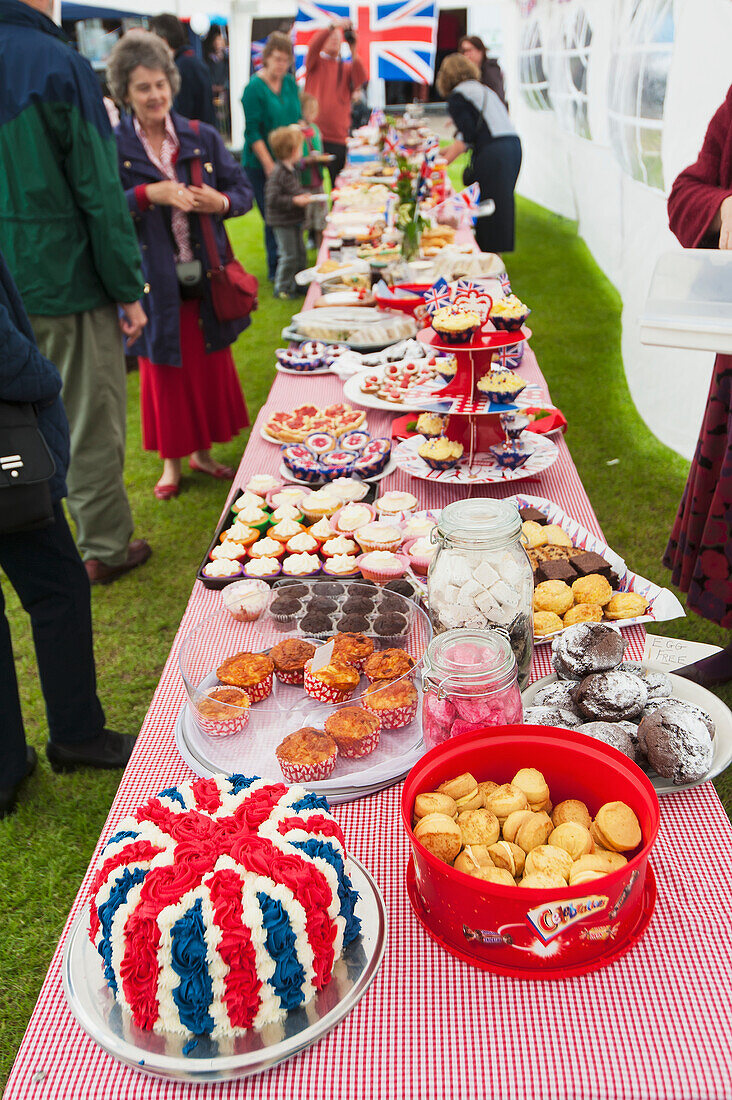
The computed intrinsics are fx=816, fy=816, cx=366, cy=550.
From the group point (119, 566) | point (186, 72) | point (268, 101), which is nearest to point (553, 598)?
point (119, 566)

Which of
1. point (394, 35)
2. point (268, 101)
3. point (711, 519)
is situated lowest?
point (711, 519)

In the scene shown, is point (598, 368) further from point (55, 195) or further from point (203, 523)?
point (55, 195)

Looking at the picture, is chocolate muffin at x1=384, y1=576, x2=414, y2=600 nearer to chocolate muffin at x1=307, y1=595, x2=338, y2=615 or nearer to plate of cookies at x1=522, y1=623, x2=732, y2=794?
chocolate muffin at x1=307, y1=595, x2=338, y2=615

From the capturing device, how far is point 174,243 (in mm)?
3594

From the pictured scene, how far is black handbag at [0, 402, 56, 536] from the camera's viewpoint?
1.82m

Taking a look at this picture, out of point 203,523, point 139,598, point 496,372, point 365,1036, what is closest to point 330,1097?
point 365,1036

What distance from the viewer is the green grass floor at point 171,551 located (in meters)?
2.23

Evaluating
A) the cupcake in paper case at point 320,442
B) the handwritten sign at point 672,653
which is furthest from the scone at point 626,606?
the cupcake in paper case at point 320,442

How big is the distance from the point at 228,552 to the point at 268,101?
6074 millimetres

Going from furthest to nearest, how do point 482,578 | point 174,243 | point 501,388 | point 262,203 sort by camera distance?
point 262,203, point 174,243, point 501,388, point 482,578

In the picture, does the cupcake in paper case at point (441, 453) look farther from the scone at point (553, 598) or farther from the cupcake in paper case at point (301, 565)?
the scone at point (553, 598)

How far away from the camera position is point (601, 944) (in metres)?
0.91

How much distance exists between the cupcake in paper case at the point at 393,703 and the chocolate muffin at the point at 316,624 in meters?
0.24

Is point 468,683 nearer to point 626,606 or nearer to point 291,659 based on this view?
point 291,659
